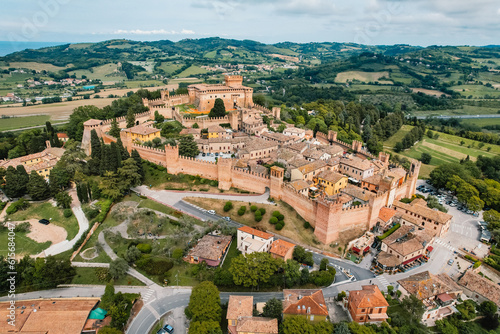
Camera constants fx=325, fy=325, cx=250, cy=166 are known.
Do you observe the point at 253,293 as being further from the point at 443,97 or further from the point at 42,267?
the point at 443,97

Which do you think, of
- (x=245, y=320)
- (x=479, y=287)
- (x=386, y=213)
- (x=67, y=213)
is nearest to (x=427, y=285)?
(x=479, y=287)

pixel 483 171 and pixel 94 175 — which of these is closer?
pixel 94 175

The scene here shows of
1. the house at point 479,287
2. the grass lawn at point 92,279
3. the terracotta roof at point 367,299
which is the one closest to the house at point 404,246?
the house at point 479,287

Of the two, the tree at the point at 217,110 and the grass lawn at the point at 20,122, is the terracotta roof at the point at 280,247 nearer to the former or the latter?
the tree at the point at 217,110

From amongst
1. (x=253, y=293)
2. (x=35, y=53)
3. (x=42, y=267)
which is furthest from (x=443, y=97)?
(x=35, y=53)

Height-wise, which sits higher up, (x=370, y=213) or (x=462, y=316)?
(x=370, y=213)

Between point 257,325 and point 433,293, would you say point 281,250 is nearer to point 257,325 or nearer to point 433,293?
point 257,325
